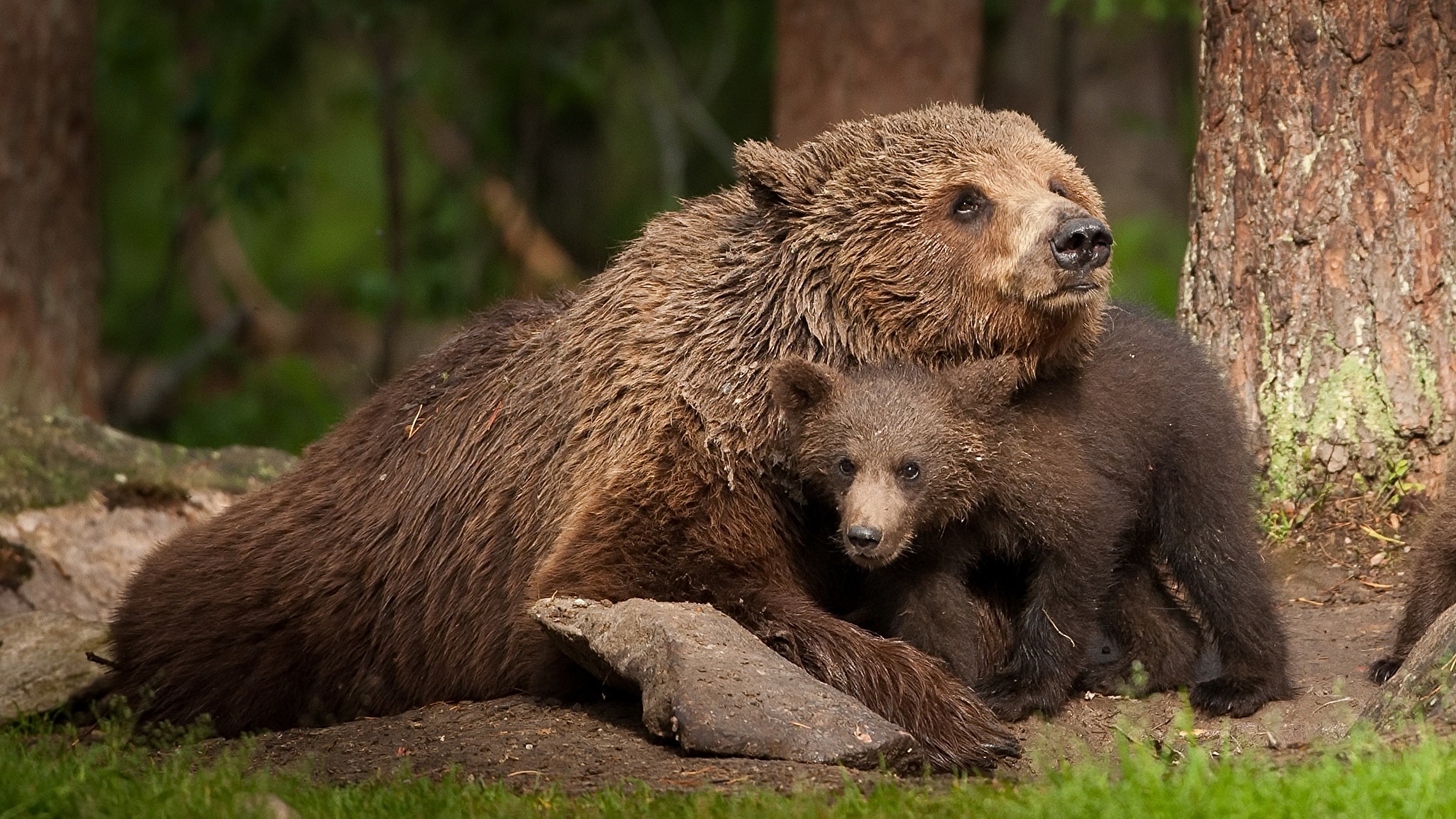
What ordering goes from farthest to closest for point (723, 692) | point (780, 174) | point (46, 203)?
point (46, 203)
point (780, 174)
point (723, 692)

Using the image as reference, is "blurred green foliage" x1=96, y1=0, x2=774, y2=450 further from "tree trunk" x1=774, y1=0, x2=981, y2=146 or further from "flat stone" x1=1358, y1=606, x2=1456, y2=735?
"flat stone" x1=1358, y1=606, x2=1456, y2=735

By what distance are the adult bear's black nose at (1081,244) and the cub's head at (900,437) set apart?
38cm

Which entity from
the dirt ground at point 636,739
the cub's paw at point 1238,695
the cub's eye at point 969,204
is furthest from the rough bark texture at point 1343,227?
the cub's eye at point 969,204

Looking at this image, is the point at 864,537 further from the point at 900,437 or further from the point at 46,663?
the point at 46,663

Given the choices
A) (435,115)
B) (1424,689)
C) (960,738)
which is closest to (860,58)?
(960,738)

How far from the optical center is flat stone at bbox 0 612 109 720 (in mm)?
7129

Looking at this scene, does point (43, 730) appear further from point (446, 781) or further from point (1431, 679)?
point (1431, 679)

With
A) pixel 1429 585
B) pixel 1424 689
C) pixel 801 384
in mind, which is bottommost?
pixel 1424 689

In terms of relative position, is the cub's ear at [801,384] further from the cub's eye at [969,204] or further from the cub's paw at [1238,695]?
the cub's paw at [1238,695]

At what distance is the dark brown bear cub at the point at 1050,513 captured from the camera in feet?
18.3

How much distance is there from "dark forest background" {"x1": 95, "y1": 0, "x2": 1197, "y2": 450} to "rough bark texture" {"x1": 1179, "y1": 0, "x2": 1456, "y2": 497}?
452 centimetres

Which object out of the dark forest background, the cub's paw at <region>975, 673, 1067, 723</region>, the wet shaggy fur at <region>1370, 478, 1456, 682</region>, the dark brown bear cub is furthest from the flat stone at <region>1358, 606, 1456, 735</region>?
the dark forest background

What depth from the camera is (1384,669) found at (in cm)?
603

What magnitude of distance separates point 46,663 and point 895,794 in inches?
165
